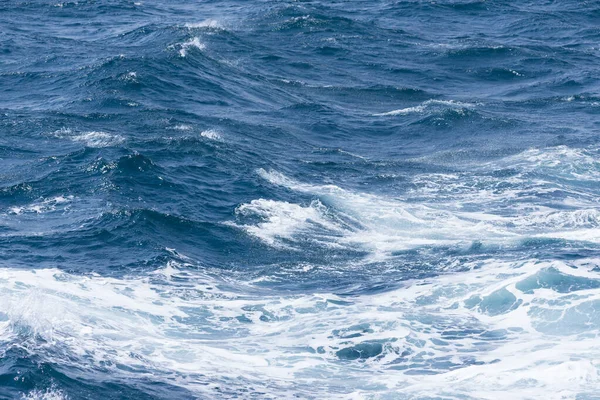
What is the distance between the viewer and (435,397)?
37.2 m

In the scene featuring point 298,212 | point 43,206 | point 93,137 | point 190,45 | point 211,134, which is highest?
point 190,45

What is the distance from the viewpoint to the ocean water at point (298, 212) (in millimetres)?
39844

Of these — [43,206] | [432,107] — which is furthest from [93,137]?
[432,107]

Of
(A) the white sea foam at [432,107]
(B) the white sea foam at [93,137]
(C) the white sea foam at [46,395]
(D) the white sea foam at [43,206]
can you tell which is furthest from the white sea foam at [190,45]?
(C) the white sea foam at [46,395]

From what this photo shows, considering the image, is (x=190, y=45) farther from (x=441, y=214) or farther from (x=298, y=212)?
(x=441, y=214)

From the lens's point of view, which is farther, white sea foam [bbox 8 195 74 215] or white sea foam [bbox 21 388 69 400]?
white sea foam [bbox 8 195 74 215]

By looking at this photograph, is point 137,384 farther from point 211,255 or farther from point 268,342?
point 211,255

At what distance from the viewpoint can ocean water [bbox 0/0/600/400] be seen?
39.8 meters

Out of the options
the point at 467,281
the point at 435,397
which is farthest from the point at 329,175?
the point at 435,397

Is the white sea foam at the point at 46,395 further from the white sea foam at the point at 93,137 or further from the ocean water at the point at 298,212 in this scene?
the white sea foam at the point at 93,137

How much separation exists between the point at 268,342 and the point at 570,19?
6821 cm

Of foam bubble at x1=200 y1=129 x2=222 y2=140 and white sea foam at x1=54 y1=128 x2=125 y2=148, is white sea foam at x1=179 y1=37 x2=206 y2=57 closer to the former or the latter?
foam bubble at x1=200 y1=129 x2=222 y2=140

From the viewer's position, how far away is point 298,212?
54688 mm

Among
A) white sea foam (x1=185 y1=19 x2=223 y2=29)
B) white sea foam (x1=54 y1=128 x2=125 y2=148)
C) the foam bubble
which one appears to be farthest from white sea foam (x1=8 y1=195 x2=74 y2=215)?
white sea foam (x1=185 y1=19 x2=223 y2=29)
